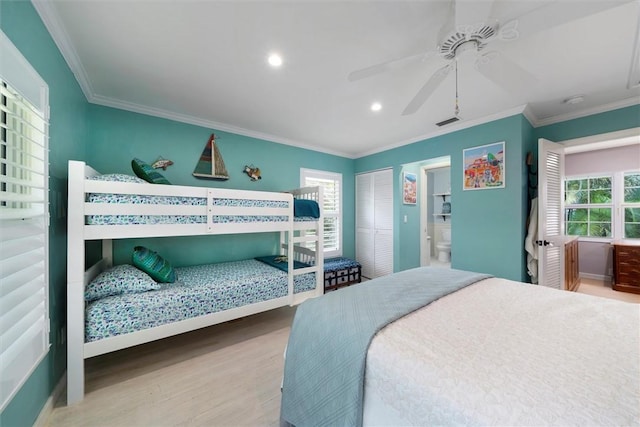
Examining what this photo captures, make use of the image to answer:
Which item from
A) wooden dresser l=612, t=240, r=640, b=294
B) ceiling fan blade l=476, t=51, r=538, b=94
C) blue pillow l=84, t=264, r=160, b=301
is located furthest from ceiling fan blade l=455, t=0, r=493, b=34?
wooden dresser l=612, t=240, r=640, b=294

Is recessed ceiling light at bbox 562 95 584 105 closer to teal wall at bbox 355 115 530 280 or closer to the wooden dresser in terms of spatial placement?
teal wall at bbox 355 115 530 280

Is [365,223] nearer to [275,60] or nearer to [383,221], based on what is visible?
[383,221]

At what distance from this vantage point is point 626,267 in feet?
11.4

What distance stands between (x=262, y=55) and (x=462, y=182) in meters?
2.78

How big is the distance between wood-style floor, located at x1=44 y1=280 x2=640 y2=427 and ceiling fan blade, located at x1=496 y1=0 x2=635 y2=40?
97.0 inches

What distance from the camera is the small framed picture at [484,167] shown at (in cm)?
279

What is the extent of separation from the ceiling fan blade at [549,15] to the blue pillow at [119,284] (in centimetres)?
280

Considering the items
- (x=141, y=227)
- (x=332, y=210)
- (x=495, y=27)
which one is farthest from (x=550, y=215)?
(x=141, y=227)

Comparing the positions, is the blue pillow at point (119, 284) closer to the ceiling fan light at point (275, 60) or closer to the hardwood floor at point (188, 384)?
the hardwood floor at point (188, 384)

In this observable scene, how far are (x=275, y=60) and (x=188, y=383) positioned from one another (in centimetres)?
250

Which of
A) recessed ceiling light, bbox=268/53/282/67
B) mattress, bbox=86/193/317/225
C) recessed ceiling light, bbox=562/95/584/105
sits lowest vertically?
mattress, bbox=86/193/317/225

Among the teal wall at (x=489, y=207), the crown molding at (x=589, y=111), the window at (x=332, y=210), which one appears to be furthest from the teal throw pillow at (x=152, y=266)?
the crown molding at (x=589, y=111)

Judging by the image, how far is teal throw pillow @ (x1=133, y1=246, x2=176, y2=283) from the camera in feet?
6.72

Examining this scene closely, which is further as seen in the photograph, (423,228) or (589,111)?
(423,228)
